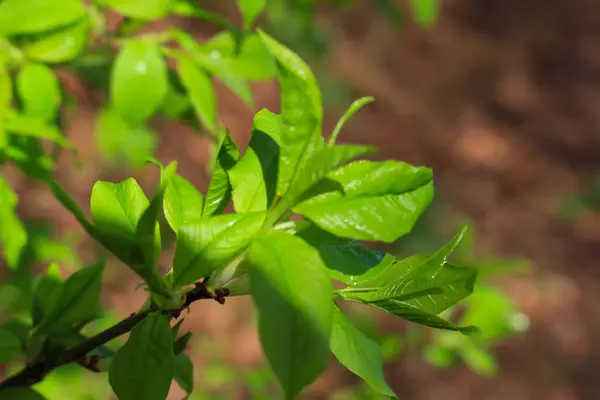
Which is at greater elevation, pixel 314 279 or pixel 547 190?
pixel 314 279

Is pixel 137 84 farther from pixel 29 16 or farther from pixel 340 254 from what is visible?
pixel 340 254

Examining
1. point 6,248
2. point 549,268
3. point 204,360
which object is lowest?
point 204,360

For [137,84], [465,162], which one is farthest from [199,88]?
[465,162]

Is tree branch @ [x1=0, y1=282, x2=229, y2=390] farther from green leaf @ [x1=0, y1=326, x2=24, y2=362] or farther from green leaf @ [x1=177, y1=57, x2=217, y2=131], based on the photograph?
green leaf @ [x1=177, y1=57, x2=217, y2=131]

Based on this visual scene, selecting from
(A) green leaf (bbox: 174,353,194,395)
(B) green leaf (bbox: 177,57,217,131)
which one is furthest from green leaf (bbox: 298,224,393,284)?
(B) green leaf (bbox: 177,57,217,131)

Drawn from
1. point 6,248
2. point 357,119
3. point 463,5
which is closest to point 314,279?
point 6,248

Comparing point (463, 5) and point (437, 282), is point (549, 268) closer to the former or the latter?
point (463, 5)
